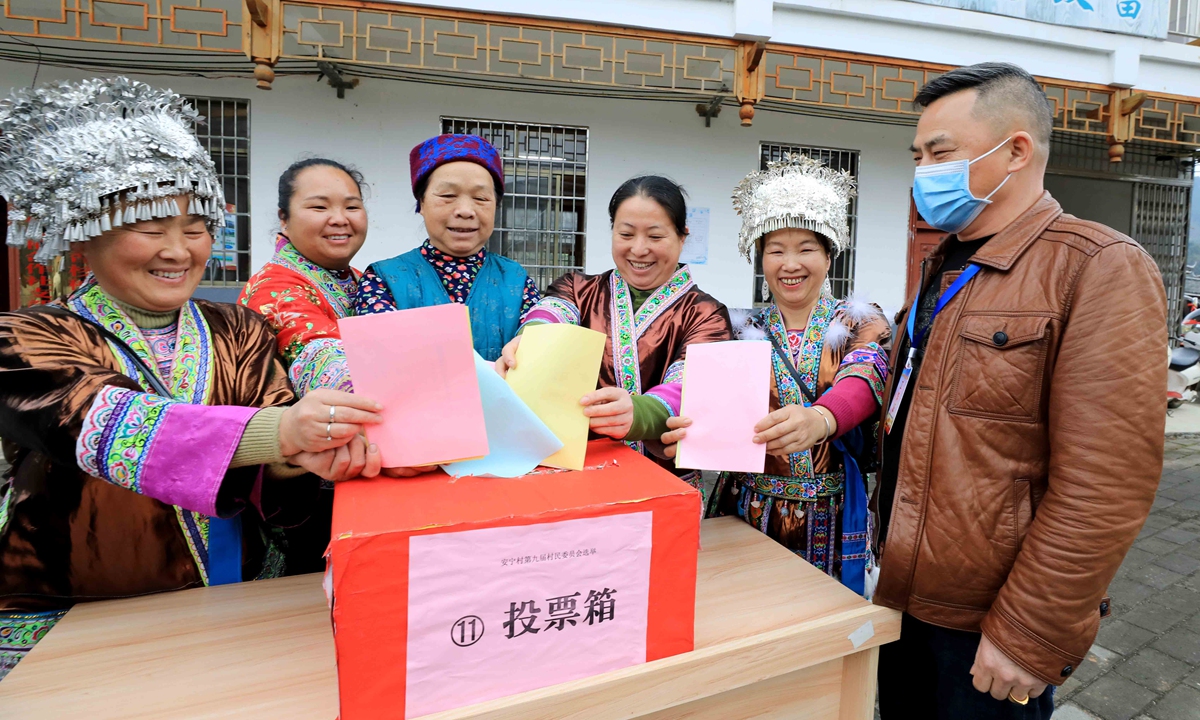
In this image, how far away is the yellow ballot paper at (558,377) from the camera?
1135mm

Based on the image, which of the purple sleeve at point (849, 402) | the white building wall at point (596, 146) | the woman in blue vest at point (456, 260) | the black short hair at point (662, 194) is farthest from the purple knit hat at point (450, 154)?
the white building wall at point (596, 146)

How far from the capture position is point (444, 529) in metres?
0.82

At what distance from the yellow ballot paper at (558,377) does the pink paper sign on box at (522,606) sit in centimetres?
24

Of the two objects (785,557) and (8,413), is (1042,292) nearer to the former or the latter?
(785,557)

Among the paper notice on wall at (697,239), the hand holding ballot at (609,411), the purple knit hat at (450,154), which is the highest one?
the paper notice on wall at (697,239)

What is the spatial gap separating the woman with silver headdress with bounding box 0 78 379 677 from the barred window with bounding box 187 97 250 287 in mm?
4715

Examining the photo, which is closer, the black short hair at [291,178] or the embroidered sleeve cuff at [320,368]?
the embroidered sleeve cuff at [320,368]

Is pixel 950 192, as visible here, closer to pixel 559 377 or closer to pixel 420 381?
pixel 559 377

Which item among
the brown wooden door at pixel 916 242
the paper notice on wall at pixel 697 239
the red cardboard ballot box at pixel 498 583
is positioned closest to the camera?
the red cardboard ballot box at pixel 498 583

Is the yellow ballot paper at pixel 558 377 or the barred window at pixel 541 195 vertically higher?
the barred window at pixel 541 195

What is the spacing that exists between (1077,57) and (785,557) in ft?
24.3

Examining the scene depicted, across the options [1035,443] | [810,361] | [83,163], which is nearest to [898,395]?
[1035,443]

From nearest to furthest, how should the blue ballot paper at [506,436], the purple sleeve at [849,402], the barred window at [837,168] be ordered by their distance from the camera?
the blue ballot paper at [506,436]
the purple sleeve at [849,402]
the barred window at [837,168]

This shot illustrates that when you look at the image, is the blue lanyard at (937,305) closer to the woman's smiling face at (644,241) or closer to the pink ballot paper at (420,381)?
the woman's smiling face at (644,241)
